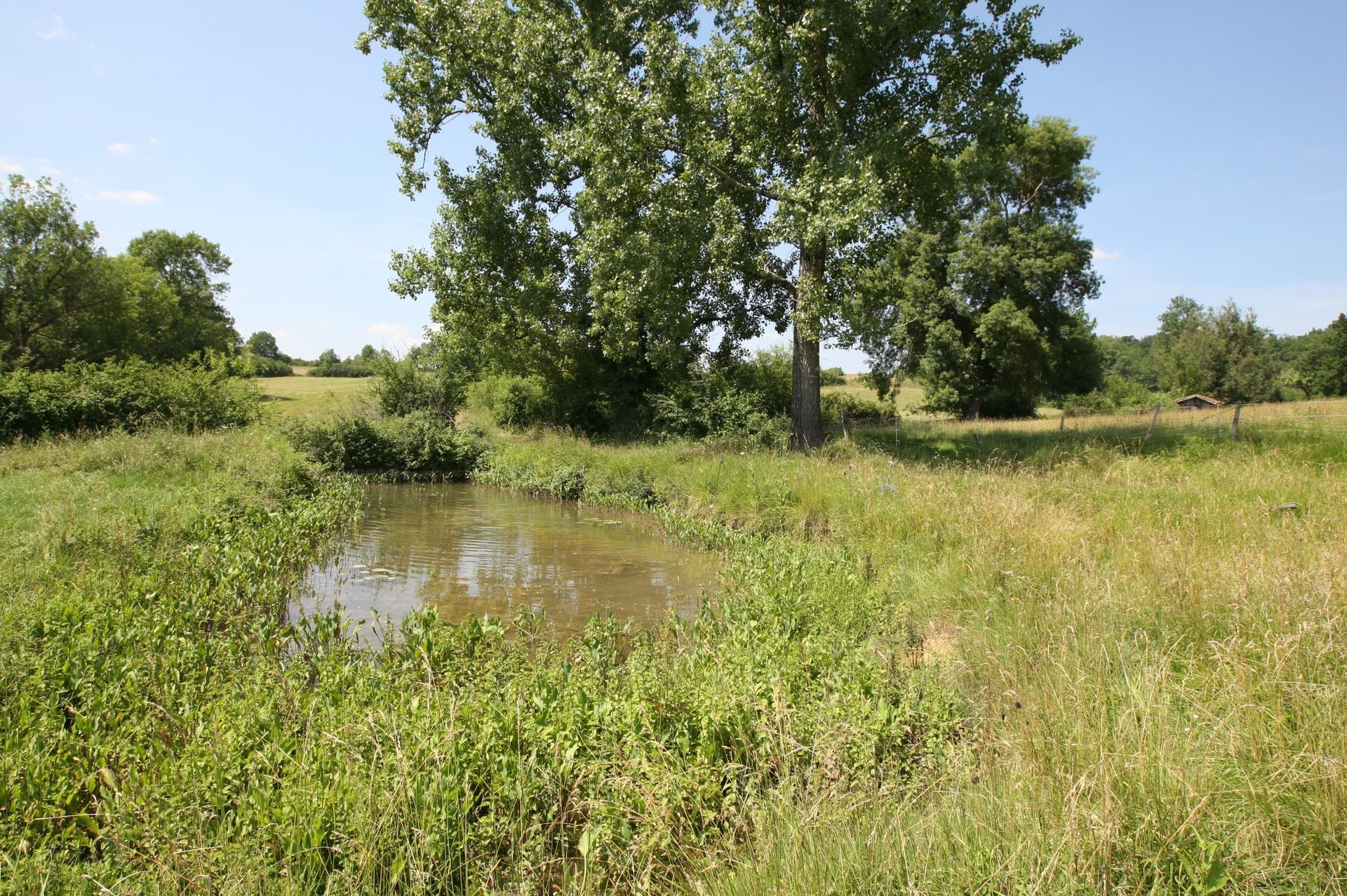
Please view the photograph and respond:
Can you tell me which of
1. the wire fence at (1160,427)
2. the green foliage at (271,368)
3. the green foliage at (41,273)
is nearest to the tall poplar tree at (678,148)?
the wire fence at (1160,427)

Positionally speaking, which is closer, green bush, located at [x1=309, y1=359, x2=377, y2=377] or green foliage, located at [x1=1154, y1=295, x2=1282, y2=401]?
green foliage, located at [x1=1154, y1=295, x2=1282, y2=401]

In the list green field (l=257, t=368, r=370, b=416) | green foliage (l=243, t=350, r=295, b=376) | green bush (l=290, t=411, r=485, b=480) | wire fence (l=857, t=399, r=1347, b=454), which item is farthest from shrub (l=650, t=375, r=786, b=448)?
green foliage (l=243, t=350, r=295, b=376)

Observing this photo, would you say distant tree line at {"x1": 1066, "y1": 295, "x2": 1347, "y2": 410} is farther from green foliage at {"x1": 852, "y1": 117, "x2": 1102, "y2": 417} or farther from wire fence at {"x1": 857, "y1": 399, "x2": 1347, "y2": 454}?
wire fence at {"x1": 857, "y1": 399, "x2": 1347, "y2": 454}

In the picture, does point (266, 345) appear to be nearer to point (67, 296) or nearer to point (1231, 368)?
point (67, 296)

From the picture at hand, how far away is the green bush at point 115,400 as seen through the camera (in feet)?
61.3

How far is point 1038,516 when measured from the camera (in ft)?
26.6

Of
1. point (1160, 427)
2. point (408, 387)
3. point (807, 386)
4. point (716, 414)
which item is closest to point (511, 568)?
point (807, 386)

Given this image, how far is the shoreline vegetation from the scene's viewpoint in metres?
2.89

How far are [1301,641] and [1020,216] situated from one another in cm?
3416

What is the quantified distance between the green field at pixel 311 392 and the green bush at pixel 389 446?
7.44ft

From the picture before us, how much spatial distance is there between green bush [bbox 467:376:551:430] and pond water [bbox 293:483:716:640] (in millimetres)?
10185

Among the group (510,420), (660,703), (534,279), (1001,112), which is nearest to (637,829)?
(660,703)

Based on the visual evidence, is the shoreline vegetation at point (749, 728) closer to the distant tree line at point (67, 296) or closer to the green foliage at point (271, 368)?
the distant tree line at point (67, 296)

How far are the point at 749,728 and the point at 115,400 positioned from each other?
23099 millimetres
